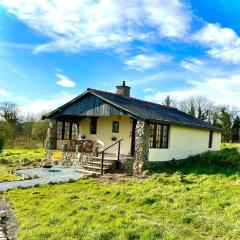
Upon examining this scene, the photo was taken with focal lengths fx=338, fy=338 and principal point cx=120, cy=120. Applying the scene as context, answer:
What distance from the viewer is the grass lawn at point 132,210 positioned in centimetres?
778

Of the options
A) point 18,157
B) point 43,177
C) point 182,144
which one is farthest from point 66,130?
point 43,177

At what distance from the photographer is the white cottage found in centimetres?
1834

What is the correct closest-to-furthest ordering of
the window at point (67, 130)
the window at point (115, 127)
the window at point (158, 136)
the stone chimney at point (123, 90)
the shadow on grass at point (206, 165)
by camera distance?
1. the shadow on grass at point (206, 165)
2. the window at point (158, 136)
3. the window at point (115, 127)
4. the stone chimney at point (123, 90)
5. the window at point (67, 130)

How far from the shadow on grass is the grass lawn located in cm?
247

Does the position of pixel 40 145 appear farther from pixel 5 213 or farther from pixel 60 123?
pixel 5 213

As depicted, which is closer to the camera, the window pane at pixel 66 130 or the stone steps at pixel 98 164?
the stone steps at pixel 98 164

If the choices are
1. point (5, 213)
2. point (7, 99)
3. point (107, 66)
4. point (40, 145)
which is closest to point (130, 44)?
point (107, 66)

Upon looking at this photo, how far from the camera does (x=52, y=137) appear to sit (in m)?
24.0

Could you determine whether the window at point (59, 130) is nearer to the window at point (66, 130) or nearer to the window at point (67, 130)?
the window at point (66, 130)

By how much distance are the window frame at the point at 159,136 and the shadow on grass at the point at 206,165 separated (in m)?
1.11

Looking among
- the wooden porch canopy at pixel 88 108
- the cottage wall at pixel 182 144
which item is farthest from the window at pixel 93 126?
the cottage wall at pixel 182 144

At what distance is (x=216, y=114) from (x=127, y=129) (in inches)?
1223

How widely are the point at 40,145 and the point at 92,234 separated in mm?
36952

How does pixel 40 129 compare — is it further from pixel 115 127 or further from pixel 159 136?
pixel 159 136
